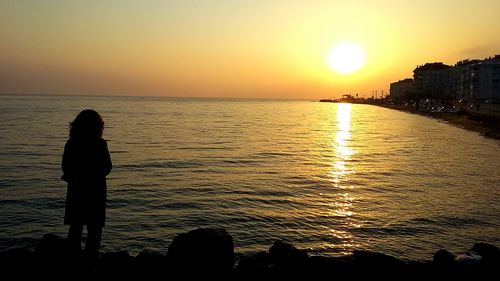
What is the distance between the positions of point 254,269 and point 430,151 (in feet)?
114

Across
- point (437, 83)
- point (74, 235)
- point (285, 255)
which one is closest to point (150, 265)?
point (74, 235)

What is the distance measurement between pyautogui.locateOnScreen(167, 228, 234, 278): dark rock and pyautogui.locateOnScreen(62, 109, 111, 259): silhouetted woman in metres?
1.68

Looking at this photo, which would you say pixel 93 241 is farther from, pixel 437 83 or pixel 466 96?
pixel 437 83

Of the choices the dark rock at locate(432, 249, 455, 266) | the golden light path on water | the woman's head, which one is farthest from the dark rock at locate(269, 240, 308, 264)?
the woman's head

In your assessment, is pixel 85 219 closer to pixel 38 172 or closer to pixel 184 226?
pixel 184 226

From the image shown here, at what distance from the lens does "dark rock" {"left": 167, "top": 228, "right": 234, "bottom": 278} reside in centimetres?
833

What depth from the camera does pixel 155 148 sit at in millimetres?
35906

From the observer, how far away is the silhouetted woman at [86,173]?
6855 millimetres

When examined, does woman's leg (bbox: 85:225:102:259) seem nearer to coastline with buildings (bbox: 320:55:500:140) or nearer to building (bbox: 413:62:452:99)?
coastline with buildings (bbox: 320:55:500:140)

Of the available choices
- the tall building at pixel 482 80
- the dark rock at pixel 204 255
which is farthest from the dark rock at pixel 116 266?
the tall building at pixel 482 80

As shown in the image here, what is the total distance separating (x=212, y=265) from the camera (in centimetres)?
838

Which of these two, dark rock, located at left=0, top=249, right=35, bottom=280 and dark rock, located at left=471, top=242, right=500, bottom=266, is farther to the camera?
dark rock, located at left=471, top=242, right=500, bottom=266

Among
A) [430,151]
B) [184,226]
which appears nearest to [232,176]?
[184,226]

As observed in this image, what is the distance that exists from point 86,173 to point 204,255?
2.59 metres
